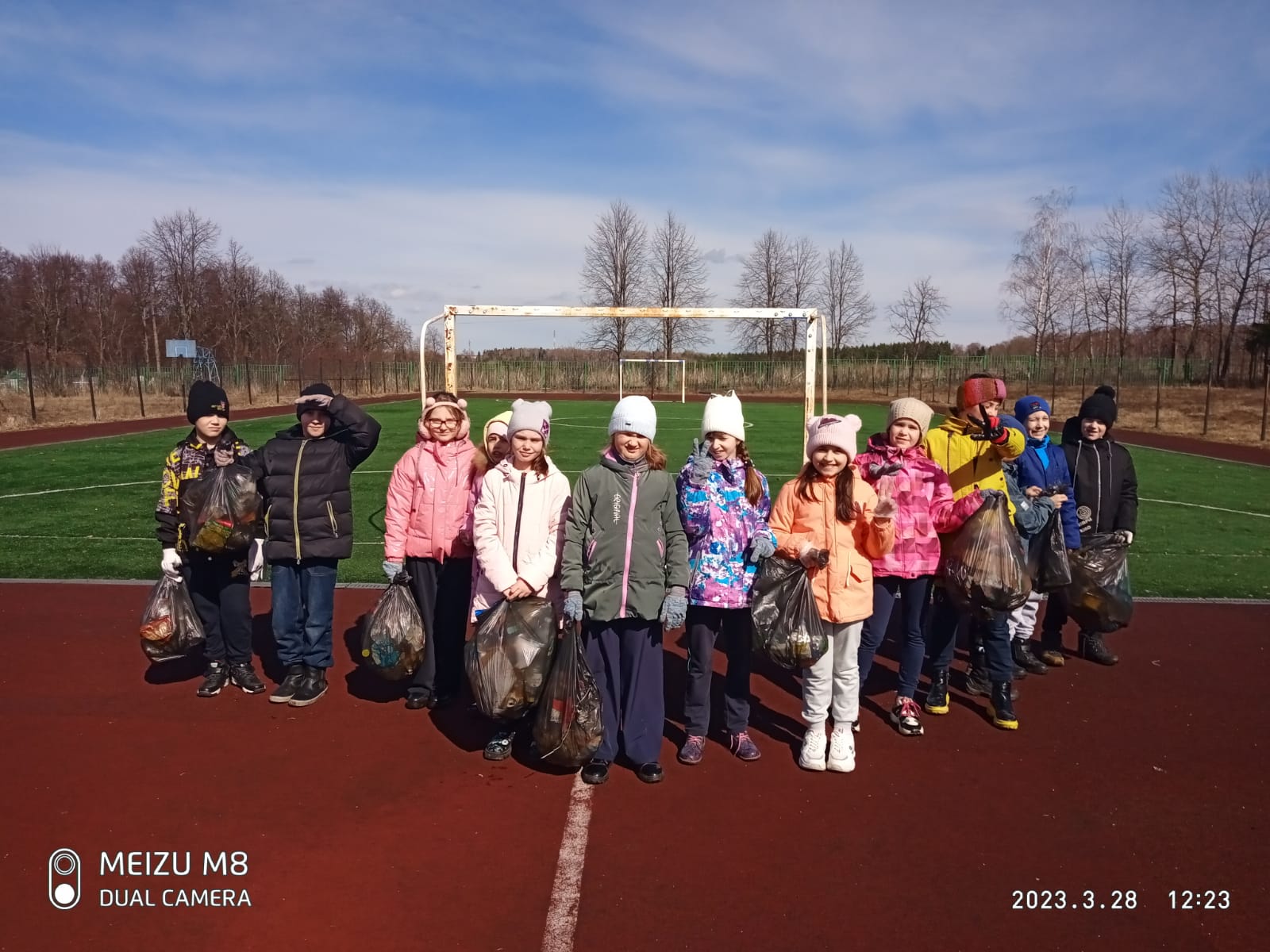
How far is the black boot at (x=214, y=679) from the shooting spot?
500 cm

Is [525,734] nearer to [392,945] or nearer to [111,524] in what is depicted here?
[392,945]

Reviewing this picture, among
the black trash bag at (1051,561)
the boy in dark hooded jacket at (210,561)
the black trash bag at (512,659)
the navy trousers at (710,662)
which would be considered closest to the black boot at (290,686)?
the boy in dark hooded jacket at (210,561)

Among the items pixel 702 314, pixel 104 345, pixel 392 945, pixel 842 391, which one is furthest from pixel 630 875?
pixel 104 345

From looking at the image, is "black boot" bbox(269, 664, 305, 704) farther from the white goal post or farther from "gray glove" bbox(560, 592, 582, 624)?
the white goal post

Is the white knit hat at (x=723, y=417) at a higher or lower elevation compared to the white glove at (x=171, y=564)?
higher

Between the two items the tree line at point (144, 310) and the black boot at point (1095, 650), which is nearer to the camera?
the black boot at point (1095, 650)

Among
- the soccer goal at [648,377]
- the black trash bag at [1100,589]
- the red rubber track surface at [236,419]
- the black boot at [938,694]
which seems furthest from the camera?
the soccer goal at [648,377]

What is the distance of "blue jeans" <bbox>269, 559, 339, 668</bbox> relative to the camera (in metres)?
4.89

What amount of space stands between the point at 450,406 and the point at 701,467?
162 centimetres

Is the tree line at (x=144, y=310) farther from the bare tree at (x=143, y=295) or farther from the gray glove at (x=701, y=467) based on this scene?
the gray glove at (x=701, y=467)

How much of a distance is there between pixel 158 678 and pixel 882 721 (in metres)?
4.42

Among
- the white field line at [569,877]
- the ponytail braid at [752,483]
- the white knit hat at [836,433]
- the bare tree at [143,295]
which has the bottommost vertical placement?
the white field line at [569,877]

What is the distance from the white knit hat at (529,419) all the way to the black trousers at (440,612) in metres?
0.96

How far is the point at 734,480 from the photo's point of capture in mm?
4156
